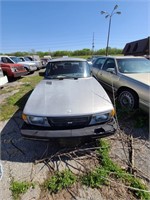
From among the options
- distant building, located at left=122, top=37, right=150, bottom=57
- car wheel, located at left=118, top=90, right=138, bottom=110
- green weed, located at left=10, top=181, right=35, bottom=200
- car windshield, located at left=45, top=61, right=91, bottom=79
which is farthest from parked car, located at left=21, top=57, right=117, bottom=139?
distant building, located at left=122, top=37, right=150, bottom=57

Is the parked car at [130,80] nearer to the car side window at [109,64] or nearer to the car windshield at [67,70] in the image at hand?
the car side window at [109,64]

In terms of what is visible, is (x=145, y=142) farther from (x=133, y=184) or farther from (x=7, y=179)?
(x=7, y=179)

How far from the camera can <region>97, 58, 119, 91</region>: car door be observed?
14.8 feet

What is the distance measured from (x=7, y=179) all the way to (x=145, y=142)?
2.45m

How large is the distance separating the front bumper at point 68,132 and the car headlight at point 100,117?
75mm

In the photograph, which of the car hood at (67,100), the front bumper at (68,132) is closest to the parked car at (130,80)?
the car hood at (67,100)

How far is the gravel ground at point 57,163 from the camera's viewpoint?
1.77 m

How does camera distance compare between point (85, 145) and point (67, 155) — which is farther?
point (85, 145)

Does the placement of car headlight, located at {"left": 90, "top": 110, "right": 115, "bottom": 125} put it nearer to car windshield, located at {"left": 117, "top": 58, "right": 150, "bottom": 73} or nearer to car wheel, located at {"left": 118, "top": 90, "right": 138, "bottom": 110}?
car wheel, located at {"left": 118, "top": 90, "right": 138, "bottom": 110}

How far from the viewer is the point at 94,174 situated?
6.57 ft

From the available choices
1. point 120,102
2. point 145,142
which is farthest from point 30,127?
point 120,102

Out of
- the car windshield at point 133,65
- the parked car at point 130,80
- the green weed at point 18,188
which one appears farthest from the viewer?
the car windshield at point 133,65

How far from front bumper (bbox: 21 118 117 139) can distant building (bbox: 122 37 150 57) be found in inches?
1103

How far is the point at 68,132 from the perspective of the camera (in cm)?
207
